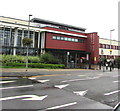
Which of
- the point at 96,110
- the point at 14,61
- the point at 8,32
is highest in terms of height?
the point at 8,32

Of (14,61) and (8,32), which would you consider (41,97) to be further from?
(8,32)

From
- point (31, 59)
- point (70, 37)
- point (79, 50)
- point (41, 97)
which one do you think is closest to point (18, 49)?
point (31, 59)

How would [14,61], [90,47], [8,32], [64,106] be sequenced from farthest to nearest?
[90,47]
[8,32]
[14,61]
[64,106]

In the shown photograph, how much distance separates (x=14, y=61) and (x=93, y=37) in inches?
986

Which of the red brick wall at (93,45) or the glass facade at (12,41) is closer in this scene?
the glass facade at (12,41)

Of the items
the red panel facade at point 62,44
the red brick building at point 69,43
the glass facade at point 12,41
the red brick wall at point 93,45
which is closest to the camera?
the glass facade at point 12,41

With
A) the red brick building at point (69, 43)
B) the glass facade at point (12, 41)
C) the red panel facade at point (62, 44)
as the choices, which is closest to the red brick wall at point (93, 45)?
the red brick building at point (69, 43)

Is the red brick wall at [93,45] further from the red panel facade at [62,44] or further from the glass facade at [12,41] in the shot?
the glass facade at [12,41]

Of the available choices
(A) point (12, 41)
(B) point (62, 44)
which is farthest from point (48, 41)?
(A) point (12, 41)

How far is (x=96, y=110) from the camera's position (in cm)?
495

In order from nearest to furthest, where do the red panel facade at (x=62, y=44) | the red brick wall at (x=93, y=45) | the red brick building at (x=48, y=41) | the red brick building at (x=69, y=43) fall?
the red brick building at (x=48, y=41) < the red panel facade at (x=62, y=44) < the red brick building at (x=69, y=43) < the red brick wall at (x=93, y=45)

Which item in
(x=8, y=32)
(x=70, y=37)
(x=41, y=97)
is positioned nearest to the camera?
(x=41, y=97)

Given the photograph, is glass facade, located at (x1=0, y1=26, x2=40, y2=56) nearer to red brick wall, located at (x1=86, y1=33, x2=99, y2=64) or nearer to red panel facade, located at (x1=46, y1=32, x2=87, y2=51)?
red panel facade, located at (x1=46, y1=32, x2=87, y2=51)

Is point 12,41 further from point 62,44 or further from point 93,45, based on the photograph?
point 93,45
